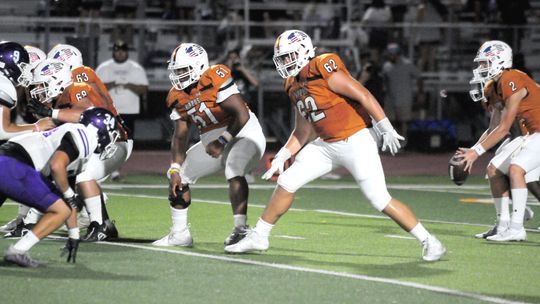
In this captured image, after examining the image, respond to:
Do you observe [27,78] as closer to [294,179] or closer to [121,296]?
[294,179]

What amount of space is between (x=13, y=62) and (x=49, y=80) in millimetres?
848

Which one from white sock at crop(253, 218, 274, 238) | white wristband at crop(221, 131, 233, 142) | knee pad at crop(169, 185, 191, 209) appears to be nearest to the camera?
white sock at crop(253, 218, 274, 238)

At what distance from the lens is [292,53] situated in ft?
28.9

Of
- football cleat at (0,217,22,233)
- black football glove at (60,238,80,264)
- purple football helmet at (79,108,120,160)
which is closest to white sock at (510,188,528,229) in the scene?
purple football helmet at (79,108,120,160)

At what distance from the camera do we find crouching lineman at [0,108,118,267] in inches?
314

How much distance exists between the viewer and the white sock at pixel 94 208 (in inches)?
387

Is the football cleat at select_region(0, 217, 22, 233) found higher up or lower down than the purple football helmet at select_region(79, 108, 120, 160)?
lower down

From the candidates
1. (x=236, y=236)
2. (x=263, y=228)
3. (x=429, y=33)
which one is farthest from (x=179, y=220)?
(x=429, y=33)

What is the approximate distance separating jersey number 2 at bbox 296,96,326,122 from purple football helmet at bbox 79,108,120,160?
1.45 metres

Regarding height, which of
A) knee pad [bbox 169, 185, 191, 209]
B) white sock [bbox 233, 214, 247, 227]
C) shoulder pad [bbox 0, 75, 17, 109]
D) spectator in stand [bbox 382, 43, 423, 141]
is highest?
shoulder pad [bbox 0, 75, 17, 109]

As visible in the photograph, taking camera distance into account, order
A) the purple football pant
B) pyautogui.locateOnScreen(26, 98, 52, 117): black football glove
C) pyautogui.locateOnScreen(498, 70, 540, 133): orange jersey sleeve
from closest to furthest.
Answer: the purple football pant → pyautogui.locateOnScreen(26, 98, 52, 117): black football glove → pyautogui.locateOnScreen(498, 70, 540, 133): orange jersey sleeve

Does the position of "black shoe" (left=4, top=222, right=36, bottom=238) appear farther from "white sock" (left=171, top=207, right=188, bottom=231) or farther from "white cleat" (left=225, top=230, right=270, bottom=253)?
"white cleat" (left=225, top=230, right=270, bottom=253)

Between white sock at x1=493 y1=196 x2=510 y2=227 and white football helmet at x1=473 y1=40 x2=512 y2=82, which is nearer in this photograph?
white football helmet at x1=473 y1=40 x2=512 y2=82

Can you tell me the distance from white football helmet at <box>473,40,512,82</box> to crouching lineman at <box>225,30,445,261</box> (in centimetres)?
176
